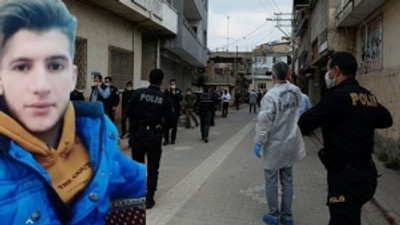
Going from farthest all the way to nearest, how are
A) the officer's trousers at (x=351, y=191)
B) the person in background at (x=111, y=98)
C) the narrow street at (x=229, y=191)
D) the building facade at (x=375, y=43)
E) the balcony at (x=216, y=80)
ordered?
the balcony at (x=216, y=80) → the person in background at (x=111, y=98) → the building facade at (x=375, y=43) → the narrow street at (x=229, y=191) → the officer's trousers at (x=351, y=191)

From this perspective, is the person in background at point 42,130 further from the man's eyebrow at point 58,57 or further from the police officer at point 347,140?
the police officer at point 347,140

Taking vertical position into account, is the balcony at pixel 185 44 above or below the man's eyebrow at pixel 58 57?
above

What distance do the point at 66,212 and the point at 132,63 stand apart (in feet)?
47.9

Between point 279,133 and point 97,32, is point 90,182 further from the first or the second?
point 97,32

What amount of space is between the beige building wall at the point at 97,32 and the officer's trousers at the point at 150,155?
5753 millimetres

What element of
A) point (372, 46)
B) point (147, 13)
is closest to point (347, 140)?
point (372, 46)

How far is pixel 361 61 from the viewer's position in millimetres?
14867

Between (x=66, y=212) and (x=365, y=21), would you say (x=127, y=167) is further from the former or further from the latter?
(x=365, y=21)

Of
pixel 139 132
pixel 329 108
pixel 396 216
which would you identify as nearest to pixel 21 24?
pixel 329 108

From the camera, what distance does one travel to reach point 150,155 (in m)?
6.06

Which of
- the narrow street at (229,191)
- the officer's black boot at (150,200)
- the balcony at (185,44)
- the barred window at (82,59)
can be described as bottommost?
the narrow street at (229,191)

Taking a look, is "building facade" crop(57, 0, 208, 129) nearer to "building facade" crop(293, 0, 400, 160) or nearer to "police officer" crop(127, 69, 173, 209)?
"police officer" crop(127, 69, 173, 209)

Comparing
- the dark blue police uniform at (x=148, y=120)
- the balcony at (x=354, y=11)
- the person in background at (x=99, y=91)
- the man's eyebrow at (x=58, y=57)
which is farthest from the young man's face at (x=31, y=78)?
the balcony at (x=354, y=11)

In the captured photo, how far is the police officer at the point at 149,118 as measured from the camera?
5.97 meters
